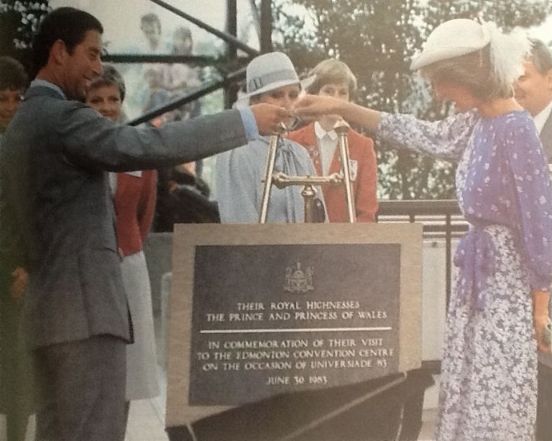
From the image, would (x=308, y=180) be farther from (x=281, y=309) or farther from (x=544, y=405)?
(x=544, y=405)

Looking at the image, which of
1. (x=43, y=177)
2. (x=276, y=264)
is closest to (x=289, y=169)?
(x=276, y=264)

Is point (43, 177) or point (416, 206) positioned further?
point (416, 206)

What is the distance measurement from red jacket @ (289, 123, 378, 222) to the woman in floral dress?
33 mm

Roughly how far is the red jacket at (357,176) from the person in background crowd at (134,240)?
10.7 inches

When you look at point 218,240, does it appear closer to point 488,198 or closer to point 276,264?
point 276,264

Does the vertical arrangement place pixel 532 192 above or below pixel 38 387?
above

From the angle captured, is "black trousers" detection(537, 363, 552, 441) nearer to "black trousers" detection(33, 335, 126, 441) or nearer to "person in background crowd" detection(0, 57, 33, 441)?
"black trousers" detection(33, 335, 126, 441)

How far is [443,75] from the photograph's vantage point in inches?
52.3

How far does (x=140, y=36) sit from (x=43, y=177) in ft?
0.95

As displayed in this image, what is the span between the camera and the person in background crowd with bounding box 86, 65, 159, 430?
1258 millimetres

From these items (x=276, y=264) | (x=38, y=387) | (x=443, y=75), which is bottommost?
(x=38, y=387)

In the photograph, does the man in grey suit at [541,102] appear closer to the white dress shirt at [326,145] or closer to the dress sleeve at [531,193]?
the dress sleeve at [531,193]

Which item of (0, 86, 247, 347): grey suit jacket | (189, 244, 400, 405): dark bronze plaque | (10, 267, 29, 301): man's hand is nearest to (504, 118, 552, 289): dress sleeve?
(189, 244, 400, 405): dark bronze plaque

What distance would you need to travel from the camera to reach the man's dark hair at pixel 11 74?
1.25 metres
